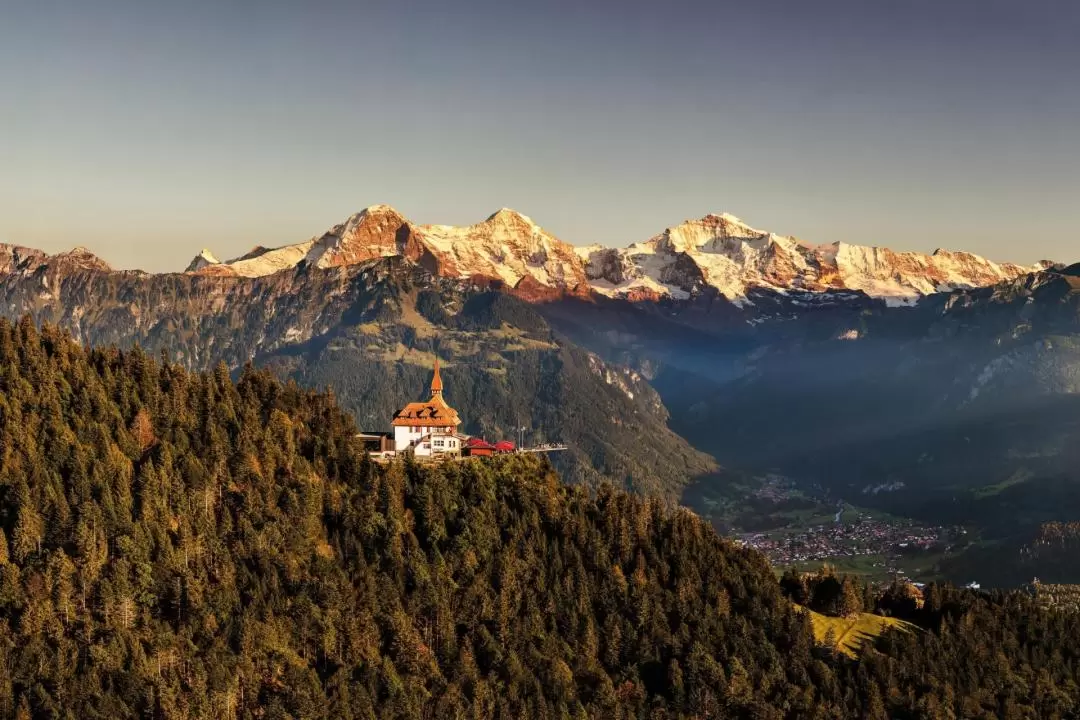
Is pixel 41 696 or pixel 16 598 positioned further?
pixel 16 598

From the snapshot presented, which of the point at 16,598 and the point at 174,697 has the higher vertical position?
the point at 16,598

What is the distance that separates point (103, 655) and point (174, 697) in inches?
575

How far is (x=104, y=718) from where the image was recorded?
186000mm

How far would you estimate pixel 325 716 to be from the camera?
199750mm

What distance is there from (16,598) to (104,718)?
29013mm

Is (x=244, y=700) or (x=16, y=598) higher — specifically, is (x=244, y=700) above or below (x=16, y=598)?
below

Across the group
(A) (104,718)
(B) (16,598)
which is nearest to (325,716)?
(A) (104,718)

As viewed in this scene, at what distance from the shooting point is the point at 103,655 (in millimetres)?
194125

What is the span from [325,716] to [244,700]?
14797 millimetres

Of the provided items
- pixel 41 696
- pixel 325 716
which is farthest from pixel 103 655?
pixel 325 716

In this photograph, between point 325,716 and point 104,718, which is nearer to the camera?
point 104,718

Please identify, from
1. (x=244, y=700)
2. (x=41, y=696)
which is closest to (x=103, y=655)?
(x=41, y=696)

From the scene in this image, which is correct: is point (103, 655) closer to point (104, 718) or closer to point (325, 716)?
point (104, 718)

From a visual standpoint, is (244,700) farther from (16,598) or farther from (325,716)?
(16,598)
